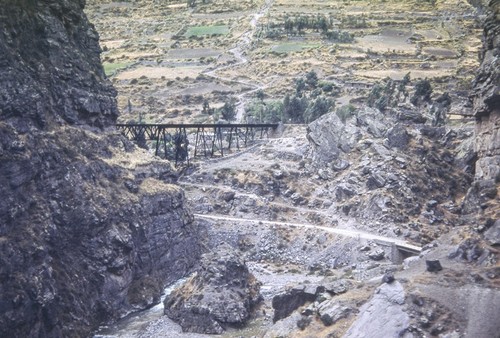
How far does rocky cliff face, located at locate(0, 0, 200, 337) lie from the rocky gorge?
17 centimetres

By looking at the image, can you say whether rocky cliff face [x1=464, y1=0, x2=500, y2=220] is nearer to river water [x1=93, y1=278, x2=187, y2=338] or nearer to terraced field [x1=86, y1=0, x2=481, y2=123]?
river water [x1=93, y1=278, x2=187, y2=338]

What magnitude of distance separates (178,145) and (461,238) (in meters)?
50.8

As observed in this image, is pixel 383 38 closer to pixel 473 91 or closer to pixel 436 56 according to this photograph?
pixel 436 56

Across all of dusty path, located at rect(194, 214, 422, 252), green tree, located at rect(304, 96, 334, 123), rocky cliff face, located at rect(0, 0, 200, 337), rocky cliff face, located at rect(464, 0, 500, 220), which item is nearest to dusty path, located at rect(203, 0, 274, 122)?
green tree, located at rect(304, 96, 334, 123)

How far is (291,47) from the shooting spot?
617ft

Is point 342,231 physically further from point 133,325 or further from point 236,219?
point 133,325

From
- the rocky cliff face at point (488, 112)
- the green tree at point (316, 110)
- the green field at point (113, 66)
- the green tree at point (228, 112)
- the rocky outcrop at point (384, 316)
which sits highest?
the rocky cliff face at point (488, 112)

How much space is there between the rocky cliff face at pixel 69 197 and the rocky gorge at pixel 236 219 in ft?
0.56

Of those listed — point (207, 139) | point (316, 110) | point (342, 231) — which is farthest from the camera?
point (316, 110)

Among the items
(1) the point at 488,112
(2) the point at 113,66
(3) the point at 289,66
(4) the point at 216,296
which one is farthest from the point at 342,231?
(2) the point at 113,66

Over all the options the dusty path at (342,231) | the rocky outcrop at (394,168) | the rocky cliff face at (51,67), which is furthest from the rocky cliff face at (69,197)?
the rocky outcrop at (394,168)

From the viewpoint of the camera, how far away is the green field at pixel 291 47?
186 metres

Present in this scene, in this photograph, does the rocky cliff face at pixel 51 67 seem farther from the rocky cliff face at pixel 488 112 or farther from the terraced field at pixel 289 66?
the terraced field at pixel 289 66

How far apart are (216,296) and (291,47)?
362 ft
